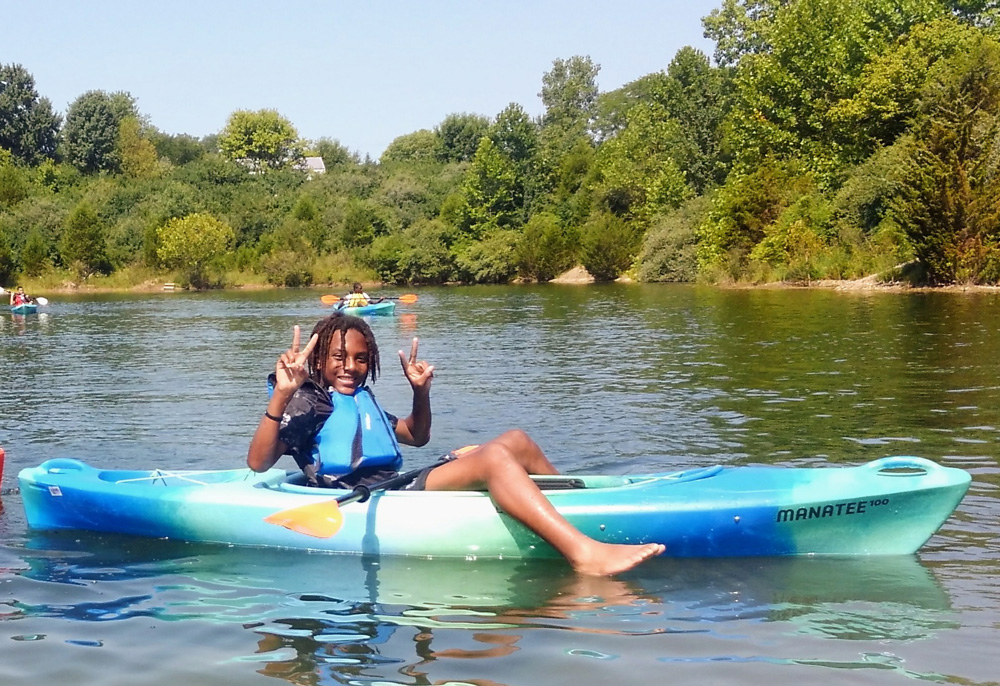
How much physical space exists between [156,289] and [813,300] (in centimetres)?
3593

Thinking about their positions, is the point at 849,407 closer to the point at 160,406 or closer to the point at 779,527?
the point at 779,527

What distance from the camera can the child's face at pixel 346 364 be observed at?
5.51 metres

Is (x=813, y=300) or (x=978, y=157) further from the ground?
(x=978, y=157)

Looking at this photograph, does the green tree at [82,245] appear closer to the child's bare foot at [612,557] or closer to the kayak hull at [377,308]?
the kayak hull at [377,308]

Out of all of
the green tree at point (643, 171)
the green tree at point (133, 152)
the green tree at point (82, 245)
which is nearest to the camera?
the green tree at point (643, 171)

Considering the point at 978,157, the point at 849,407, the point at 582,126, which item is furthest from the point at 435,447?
the point at 582,126

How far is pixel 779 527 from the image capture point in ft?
17.3

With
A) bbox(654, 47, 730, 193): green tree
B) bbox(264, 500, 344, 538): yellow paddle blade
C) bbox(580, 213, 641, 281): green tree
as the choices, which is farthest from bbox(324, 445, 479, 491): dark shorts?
bbox(654, 47, 730, 193): green tree

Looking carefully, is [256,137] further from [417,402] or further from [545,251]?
[417,402]

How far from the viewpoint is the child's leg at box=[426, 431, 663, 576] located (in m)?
5.00

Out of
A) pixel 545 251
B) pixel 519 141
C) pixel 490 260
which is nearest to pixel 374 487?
pixel 545 251

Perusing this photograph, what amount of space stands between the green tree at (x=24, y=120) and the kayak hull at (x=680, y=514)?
73144 millimetres

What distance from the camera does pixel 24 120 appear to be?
73250 mm

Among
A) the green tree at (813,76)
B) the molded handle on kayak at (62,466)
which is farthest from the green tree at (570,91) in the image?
the molded handle on kayak at (62,466)
